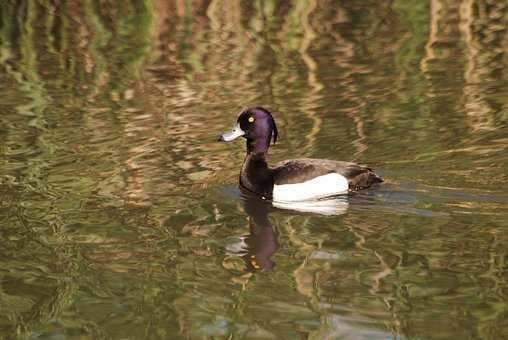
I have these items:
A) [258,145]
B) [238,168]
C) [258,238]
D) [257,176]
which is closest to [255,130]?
[258,145]

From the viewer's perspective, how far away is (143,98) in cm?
1341

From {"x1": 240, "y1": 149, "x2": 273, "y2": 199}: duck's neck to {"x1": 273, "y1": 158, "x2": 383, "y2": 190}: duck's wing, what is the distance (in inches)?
3.7

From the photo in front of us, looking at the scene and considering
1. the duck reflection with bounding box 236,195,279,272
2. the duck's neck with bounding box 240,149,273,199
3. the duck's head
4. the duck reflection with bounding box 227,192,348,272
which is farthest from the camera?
the duck's head

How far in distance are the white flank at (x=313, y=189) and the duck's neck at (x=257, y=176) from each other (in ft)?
0.38

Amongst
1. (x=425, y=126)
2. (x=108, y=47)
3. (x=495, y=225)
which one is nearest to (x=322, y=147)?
(x=425, y=126)

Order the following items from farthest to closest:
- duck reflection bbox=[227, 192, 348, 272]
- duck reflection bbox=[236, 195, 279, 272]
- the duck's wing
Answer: the duck's wing
duck reflection bbox=[227, 192, 348, 272]
duck reflection bbox=[236, 195, 279, 272]

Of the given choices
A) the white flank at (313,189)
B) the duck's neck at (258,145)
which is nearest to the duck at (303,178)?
the white flank at (313,189)

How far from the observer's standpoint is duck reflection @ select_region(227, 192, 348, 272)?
26.9 ft

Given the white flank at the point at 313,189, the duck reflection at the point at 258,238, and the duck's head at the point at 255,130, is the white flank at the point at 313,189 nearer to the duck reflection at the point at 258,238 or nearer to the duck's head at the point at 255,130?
the duck reflection at the point at 258,238

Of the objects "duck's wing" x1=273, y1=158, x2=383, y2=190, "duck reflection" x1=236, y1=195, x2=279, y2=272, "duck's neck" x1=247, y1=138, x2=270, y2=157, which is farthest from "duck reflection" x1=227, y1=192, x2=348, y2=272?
"duck's neck" x1=247, y1=138, x2=270, y2=157

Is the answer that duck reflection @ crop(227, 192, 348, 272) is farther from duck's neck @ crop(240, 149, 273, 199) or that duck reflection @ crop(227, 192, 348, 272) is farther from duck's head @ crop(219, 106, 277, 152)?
duck's head @ crop(219, 106, 277, 152)

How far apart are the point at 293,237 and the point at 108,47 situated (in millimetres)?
8325

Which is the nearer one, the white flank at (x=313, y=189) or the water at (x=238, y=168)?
the water at (x=238, y=168)

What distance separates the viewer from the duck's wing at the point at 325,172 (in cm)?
978
